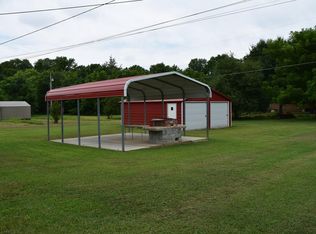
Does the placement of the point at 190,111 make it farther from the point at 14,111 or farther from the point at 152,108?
the point at 14,111

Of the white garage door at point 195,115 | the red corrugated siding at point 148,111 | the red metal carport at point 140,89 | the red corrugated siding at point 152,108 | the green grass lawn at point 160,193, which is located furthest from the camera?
the red corrugated siding at point 148,111

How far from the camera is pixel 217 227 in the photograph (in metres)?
4.42

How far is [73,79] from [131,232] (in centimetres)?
5861

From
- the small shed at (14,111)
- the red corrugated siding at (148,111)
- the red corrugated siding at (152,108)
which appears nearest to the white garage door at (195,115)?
the red corrugated siding at (152,108)

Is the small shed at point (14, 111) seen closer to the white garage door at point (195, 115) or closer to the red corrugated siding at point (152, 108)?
the red corrugated siding at point (152, 108)

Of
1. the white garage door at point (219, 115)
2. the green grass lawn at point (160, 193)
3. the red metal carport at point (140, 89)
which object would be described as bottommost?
the green grass lawn at point (160, 193)

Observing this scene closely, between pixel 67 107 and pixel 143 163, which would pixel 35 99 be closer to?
pixel 67 107

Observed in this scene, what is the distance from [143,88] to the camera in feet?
57.9

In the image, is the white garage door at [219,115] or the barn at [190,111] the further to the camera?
the white garage door at [219,115]

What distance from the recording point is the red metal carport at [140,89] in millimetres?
12820

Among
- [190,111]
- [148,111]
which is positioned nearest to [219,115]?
[190,111]

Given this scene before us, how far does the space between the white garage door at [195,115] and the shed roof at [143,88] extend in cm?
393

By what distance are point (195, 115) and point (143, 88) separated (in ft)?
20.5

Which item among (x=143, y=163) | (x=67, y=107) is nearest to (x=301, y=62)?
(x=143, y=163)
